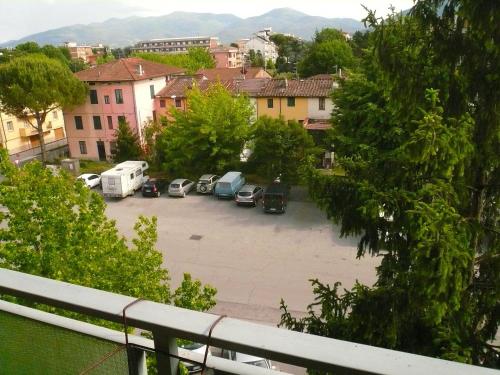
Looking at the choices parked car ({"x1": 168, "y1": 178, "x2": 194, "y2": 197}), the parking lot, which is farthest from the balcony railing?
parked car ({"x1": 168, "y1": 178, "x2": 194, "y2": 197})

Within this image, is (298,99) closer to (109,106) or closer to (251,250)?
(109,106)

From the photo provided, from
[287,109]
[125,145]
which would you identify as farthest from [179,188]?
[287,109]

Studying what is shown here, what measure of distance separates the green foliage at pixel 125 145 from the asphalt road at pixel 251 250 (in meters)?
6.03

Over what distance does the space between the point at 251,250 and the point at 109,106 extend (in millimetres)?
20126

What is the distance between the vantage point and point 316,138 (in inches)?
1110

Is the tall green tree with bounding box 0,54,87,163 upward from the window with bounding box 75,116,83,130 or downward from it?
upward

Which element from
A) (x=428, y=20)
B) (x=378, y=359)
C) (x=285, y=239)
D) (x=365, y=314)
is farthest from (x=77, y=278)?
(x=285, y=239)

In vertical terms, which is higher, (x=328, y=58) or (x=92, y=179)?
(x=328, y=58)

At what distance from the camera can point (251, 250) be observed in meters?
18.3

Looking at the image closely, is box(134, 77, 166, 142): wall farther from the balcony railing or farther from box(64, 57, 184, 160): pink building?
the balcony railing

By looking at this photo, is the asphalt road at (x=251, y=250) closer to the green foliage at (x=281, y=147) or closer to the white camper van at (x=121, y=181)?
the white camper van at (x=121, y=181)

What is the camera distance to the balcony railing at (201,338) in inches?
42.0

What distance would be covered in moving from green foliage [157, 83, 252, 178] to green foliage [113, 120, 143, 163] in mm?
4292

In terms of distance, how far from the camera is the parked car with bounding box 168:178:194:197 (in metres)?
25.2
